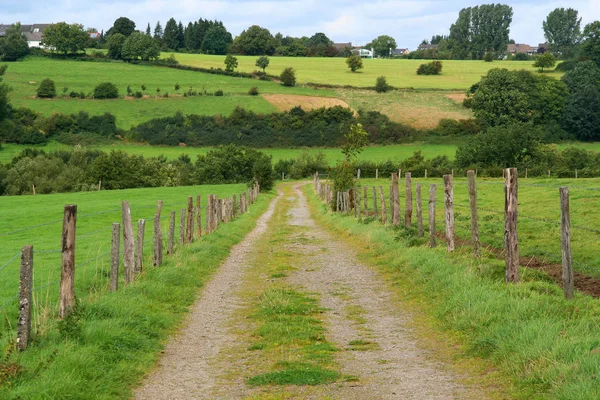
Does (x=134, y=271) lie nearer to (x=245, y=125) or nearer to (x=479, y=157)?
(x=479, y=157)

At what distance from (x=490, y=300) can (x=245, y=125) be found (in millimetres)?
122620

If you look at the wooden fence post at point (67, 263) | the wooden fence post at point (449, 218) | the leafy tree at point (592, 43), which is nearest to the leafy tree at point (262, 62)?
the leafy tree at point (592, 43)

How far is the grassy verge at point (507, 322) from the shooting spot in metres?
8.12

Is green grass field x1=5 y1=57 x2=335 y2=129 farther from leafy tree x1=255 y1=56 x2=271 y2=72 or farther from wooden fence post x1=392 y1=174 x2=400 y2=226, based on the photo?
wooden fence post x1=392 y1=174 x2=400 y2=226

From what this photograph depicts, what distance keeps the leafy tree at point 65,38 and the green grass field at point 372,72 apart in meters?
23.3

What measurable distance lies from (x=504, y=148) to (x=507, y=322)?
249 ft

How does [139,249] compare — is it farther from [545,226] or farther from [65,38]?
[65,38]

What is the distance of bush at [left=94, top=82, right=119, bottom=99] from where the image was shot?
14062cm

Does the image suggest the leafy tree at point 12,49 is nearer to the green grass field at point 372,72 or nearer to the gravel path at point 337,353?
the green grass field at point 372,72

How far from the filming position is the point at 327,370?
30.3ft

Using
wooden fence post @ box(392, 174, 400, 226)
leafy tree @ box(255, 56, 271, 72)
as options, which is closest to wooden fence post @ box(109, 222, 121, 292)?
wooden fence post @ box(392, 174, 400, 226)

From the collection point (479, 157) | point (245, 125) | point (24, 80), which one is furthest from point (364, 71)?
point (479, 157)

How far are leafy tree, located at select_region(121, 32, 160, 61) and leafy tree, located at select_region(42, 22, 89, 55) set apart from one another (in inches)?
466

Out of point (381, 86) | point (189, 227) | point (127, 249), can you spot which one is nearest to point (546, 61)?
point (381, 86)
